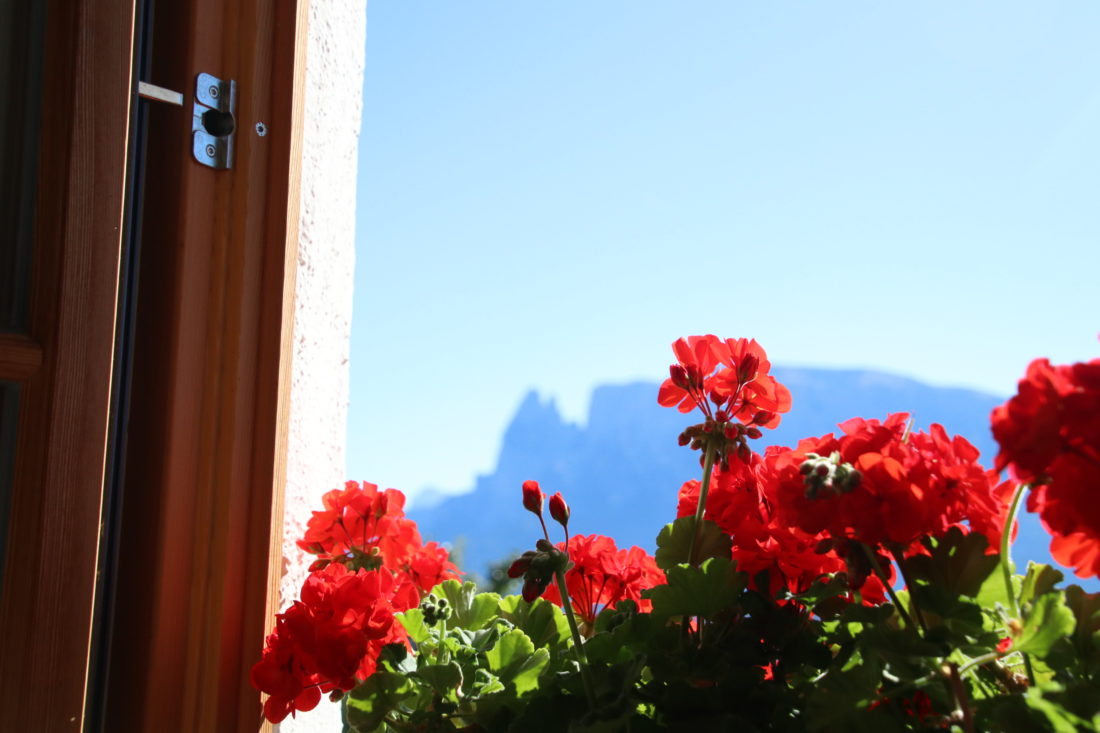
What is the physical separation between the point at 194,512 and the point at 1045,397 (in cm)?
69

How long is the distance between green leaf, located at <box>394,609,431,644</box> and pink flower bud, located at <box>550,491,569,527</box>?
0.14m

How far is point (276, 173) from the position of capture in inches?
33.5

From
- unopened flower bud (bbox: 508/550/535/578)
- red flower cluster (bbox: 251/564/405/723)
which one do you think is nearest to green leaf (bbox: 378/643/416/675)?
red flower cluster (bbox: 251/564/405/723)

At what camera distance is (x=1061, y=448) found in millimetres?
378

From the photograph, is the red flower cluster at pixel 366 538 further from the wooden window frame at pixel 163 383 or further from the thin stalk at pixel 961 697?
the thin stalk at pixel 961 697

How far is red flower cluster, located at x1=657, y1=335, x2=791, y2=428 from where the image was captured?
25.7 inches

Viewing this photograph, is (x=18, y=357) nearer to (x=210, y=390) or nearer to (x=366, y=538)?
(x=210, y=390)

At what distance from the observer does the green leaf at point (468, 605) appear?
736 mm

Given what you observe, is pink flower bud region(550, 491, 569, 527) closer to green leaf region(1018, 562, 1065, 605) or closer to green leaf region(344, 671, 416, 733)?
green leaf region(344, 671, 416, 733)

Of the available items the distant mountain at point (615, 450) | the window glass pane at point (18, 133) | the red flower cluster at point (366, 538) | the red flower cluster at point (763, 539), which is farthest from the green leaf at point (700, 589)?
the distant mountain at point (615, 450)

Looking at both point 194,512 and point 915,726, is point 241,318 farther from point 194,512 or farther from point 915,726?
point 915,726

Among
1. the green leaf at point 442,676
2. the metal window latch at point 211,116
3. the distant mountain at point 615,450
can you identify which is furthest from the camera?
the distant mountain at point 615,450

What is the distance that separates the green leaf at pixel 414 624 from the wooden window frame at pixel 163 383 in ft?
0.57

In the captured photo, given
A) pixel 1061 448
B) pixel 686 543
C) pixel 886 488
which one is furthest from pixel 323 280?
pixel 1061 448
